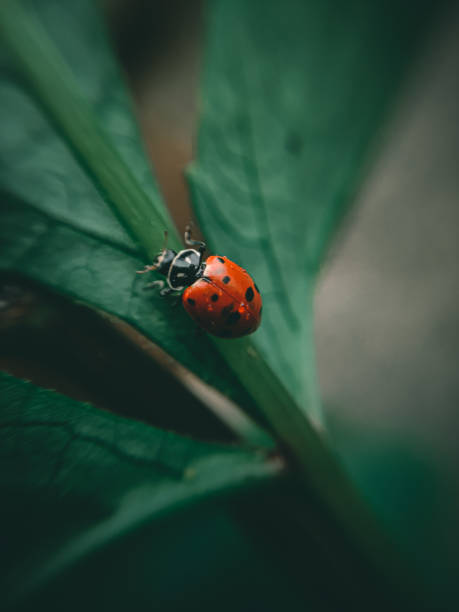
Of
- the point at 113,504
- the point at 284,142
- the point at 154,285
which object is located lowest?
the point at 113,504

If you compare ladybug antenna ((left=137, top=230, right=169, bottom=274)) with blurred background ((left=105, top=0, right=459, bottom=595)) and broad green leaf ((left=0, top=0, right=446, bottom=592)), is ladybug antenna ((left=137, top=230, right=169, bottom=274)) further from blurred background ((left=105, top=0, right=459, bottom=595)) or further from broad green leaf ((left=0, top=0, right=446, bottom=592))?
blurred background ((left=105, top=0, right=459, bottom=595))

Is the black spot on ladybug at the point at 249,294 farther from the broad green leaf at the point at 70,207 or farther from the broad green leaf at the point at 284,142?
the broad green leaf at the point at 70,207

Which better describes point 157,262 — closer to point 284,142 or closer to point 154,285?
point 154,285

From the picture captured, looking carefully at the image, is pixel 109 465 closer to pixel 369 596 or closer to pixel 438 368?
pixel 369 596

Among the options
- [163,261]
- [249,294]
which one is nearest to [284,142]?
[249,294]

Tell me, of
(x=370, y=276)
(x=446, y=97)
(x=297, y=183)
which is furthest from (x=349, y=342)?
(x=446, y=97)

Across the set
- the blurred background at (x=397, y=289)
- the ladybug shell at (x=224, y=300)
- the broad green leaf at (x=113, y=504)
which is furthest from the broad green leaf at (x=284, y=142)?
the blurred background at (x=397, y=289)

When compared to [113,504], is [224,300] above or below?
above
